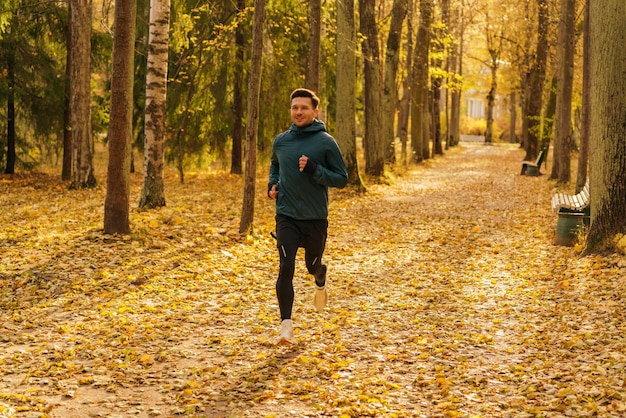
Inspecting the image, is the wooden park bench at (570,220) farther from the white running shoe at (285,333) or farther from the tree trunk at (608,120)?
the white running shoe at (285,333)

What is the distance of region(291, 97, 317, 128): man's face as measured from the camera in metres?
6.54

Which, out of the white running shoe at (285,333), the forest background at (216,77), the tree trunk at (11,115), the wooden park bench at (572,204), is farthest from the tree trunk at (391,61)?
the white running shoe at (285,333)

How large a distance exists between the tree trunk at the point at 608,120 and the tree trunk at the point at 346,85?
951 cm

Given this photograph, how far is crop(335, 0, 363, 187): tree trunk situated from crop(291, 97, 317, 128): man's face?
515 inches

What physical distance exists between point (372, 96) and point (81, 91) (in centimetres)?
806

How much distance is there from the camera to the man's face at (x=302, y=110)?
21.5ft

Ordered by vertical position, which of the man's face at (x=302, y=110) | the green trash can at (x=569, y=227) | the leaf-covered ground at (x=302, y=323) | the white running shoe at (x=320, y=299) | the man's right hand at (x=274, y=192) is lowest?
the leaf-covered ground at (x=302, y=323)

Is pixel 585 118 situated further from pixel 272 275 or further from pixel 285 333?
pixel 285 333

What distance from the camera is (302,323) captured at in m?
7.96

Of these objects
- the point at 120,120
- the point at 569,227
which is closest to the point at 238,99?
the point at 120,120

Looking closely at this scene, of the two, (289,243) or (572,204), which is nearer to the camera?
(289,243)

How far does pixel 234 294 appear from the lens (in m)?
9.38

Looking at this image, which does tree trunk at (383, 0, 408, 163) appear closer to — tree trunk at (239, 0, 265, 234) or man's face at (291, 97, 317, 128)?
tree trunk at (239, 0, 265, 234)

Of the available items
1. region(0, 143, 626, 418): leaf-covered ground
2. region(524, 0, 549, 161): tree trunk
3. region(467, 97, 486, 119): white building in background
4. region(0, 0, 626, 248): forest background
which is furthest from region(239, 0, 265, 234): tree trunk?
region(467, 97, 486, 119): white building in background
